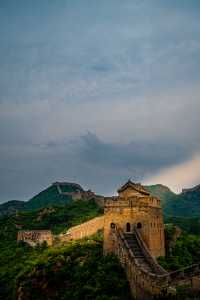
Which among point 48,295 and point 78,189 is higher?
point 78,189

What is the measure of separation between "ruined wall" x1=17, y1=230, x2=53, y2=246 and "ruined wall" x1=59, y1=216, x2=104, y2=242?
113 inches

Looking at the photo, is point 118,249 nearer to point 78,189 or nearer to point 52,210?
point 52,210

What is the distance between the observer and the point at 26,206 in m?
141

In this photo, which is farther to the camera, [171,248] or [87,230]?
[87,230]

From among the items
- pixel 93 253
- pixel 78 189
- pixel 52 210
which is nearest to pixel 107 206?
pixel 93 253

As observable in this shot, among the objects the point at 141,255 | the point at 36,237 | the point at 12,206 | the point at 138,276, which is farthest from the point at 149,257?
the point at 12,206

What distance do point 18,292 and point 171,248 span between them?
14257mm

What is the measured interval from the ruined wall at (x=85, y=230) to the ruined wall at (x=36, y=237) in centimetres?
286

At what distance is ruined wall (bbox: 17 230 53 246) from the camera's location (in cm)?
6888

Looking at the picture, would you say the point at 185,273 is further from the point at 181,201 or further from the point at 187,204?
the point at 181,201

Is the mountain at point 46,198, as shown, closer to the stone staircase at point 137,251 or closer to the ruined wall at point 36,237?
the ruined wall at point 36,237

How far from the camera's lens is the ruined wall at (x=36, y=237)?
226 feet

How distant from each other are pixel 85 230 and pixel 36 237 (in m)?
10.9

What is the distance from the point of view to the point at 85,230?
6247 centimetres
